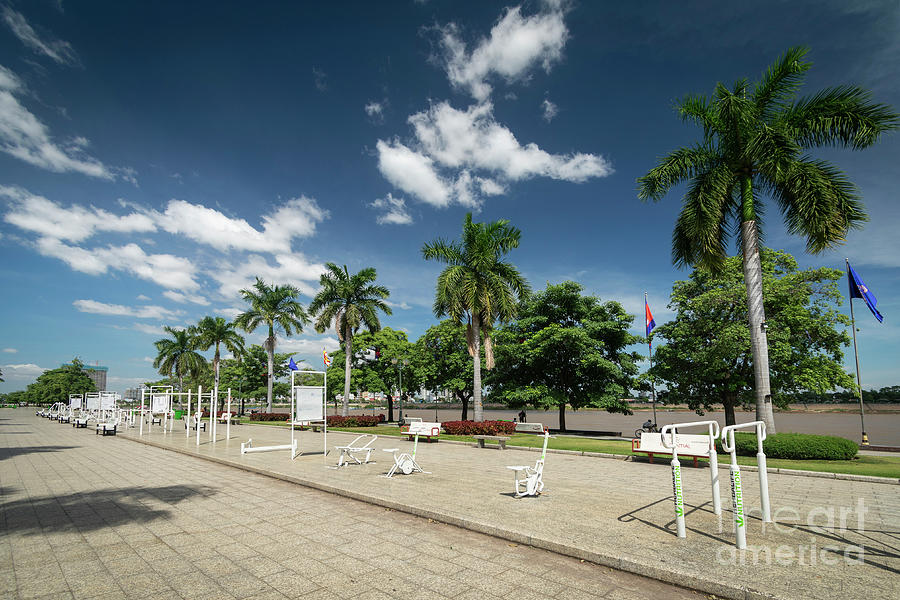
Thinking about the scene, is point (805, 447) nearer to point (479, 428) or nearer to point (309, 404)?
point (479, 428)

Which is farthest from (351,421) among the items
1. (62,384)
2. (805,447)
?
(62,384)

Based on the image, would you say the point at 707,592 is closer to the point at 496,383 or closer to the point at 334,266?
the point at 496,383

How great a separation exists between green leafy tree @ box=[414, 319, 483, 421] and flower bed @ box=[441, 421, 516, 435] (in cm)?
1221

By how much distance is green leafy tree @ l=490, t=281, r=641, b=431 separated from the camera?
27672 mm

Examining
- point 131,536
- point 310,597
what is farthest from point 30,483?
point 310,597

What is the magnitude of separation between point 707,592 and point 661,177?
14929mm

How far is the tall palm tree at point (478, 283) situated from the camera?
2320cm

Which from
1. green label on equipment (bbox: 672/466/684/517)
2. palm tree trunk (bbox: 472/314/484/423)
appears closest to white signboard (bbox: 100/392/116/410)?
palm tree trunk (bbox: 472/314/484/423)

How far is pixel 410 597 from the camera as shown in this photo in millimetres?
4145

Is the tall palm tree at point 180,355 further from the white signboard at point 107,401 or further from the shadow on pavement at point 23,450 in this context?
the shadow on pavement at point 23,450

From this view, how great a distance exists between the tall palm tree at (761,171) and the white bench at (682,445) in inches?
136

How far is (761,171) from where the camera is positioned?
1495 cm

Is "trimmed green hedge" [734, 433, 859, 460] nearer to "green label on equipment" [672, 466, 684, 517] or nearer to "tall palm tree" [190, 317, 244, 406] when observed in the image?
"green label on equipment" [672, 466, 684, 517]

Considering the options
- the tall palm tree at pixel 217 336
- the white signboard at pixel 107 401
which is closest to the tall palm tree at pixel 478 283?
the white signboard at pixel 107 401
